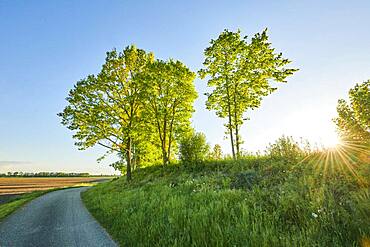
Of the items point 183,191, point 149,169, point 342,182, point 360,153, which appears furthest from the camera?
point 149,169

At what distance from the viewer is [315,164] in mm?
10461

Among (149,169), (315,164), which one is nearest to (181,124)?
(149,169)

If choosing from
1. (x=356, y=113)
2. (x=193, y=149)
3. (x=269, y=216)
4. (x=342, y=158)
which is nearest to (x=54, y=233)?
(x=269, y=216)

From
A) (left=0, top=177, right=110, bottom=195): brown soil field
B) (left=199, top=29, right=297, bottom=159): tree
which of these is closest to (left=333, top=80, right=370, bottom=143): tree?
(left=199, top=29, right=297, bottom=159): tree

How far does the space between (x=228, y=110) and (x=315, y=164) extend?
12103 mm

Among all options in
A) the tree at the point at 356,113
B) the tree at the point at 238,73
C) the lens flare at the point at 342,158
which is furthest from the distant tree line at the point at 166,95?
the tree at the point at 356,113

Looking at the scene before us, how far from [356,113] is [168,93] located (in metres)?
31.2

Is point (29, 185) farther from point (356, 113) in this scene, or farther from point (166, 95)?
point (356, 113)

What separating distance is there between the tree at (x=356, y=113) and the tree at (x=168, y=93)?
23.5m

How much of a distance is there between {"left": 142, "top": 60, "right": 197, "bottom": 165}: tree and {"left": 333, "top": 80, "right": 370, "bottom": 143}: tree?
23461mm

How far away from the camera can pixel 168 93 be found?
26750 mm

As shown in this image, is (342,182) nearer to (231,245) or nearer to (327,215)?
(327,215)

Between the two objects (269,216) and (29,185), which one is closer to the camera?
(269,216)

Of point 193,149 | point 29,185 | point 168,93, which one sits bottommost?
point 29,185
